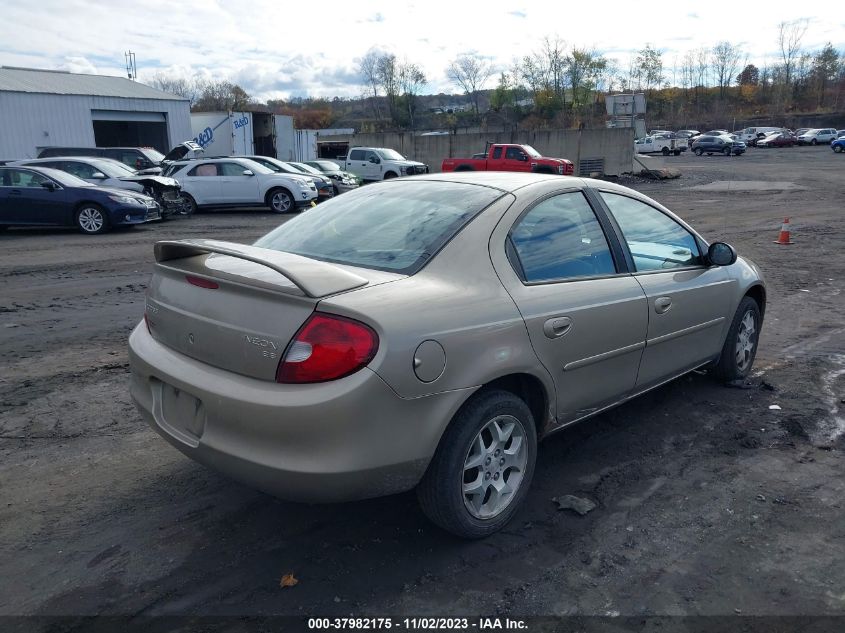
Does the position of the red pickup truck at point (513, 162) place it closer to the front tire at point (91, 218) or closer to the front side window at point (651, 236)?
the front tire at point (91, 218)

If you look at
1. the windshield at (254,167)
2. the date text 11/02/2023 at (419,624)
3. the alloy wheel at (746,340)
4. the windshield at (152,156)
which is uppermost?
the windshield at (152,156)

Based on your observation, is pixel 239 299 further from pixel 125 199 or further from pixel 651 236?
pixel 125 199

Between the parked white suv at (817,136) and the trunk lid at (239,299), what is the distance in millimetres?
70888

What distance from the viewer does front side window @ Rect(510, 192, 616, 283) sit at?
3.49 metres

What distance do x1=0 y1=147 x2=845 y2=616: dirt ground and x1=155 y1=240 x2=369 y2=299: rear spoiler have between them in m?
1.24

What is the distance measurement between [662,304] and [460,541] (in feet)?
6.33

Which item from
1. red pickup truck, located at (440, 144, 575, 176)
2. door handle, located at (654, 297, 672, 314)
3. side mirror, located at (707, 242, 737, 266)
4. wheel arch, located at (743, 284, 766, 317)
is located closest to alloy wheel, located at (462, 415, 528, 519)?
door handle, located at (654, 297, 672, 314)

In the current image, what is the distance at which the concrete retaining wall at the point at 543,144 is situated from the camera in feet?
117

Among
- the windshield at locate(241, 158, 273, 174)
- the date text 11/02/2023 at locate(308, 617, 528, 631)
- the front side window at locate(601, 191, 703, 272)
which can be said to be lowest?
the date text 11/02/2023 at locate(308, 617, 528, 631)

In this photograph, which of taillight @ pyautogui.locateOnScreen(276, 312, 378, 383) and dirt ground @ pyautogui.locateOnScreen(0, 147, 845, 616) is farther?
dirt ground @ pyautogui.locateOnScreen(0, 147, 845, 616)

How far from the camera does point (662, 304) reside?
4.09 m

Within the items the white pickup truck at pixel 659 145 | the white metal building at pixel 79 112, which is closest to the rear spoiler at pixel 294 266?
the white metal building at pixel 79 112

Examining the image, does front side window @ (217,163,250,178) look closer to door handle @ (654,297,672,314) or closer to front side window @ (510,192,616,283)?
front side window @ (510,192,616,283)

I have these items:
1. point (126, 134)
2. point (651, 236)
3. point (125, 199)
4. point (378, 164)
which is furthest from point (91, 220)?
point (126, 134)
